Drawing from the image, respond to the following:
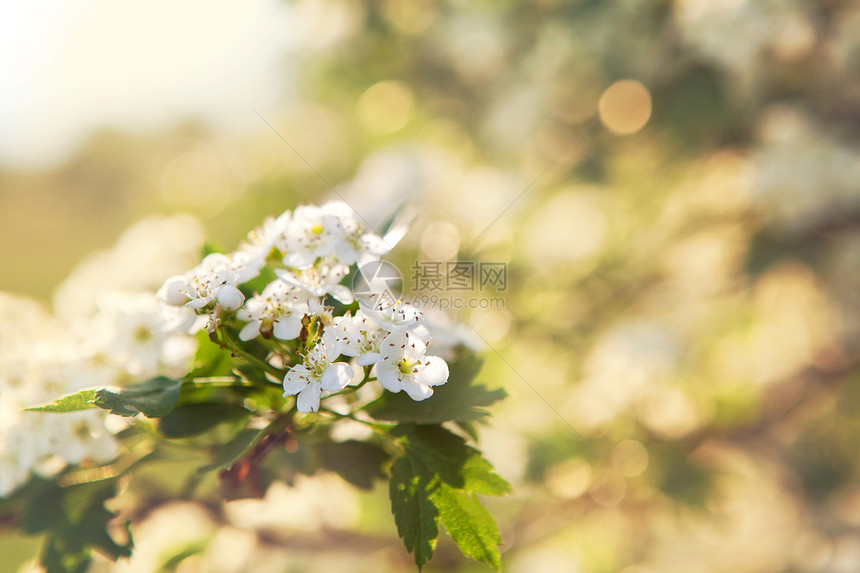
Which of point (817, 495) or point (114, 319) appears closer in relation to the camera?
point (114, 319)

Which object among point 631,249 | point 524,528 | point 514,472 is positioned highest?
point 631,249

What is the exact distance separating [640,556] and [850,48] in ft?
6.14

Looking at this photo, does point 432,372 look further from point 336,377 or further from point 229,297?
point 229,297

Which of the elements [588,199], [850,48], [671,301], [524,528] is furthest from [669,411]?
[850,48]

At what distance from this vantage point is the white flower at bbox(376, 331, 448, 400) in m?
0.49

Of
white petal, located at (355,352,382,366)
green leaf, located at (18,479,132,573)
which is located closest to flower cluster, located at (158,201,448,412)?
white petal, located at (355,352,382,366)

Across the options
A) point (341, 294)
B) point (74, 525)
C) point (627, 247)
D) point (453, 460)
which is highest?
point (627, 247)

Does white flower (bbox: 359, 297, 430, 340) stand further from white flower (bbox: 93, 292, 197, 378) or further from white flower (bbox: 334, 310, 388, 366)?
white flower (bbox: 93, 292, 197, 378)

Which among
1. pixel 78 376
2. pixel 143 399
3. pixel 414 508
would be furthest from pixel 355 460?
pixel 78 376

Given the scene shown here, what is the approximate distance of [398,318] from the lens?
515 millimetres

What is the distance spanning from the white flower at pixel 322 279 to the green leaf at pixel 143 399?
0.16m

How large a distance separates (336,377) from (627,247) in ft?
5.79

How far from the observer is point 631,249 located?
2.02m

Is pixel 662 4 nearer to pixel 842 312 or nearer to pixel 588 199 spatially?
pixel 588 199
